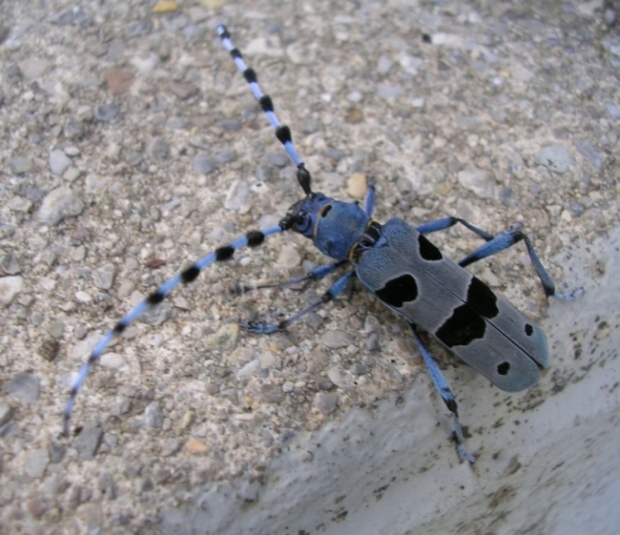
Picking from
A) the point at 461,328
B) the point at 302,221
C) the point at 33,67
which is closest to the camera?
the point at 461,328

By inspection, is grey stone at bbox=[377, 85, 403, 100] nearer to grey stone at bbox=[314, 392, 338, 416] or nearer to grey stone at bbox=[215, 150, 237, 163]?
grey stone at bbox=[215, 150, 237, 163]

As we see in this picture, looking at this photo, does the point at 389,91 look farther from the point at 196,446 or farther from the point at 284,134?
the point at 196,446

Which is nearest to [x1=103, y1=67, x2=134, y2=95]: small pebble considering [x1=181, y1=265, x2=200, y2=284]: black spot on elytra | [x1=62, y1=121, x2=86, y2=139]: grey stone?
[x1=62, y1=121, x2=86, y2=139]: grey stone

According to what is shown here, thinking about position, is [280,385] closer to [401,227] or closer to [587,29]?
[401,227]

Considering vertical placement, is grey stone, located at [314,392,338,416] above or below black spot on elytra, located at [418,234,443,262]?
below

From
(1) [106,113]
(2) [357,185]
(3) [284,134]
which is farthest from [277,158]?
(1) [106,113]

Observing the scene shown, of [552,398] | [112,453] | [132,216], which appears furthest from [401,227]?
[112,453]
